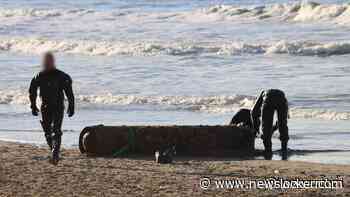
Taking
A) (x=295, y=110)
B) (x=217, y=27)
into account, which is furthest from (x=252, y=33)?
(x=295, y=110)

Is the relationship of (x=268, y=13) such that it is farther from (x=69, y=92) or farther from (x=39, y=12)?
(x=69, y=92)

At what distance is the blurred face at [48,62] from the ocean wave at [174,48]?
61.9 ft

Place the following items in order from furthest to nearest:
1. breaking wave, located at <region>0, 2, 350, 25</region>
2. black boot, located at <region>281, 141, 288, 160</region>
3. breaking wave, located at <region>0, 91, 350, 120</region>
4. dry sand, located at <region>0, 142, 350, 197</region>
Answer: breaking wave, located at <region>0, 2, 350, 25</region>, breaking wave, located at <region>0, 91, 350, 120</region>, black boot, located at <region>281, 141, 288, 160</region>, dry sand, located at <region>0, 142, 350, 197</region>

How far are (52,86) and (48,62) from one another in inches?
11.8

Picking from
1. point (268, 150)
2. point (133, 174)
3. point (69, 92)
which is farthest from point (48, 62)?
point (268, 150)

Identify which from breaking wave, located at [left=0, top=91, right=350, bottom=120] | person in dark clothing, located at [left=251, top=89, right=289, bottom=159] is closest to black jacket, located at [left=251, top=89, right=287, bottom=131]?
person in dark clothing, located at [left=251, top=89, right=289, bottom=159]

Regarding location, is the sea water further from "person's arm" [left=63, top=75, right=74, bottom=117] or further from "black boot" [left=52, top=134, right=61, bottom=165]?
"person's arm" [left=63, top=75, right=74, bottom=117]

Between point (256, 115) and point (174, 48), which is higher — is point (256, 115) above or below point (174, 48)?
above

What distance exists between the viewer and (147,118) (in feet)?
54.8

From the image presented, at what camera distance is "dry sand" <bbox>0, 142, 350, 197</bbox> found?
9.30 m

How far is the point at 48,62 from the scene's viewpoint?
10.8m

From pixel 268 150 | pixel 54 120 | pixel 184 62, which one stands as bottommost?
pixel 184 62

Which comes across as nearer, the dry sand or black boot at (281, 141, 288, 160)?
the dry sand

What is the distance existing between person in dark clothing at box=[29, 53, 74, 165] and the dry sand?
41cm
